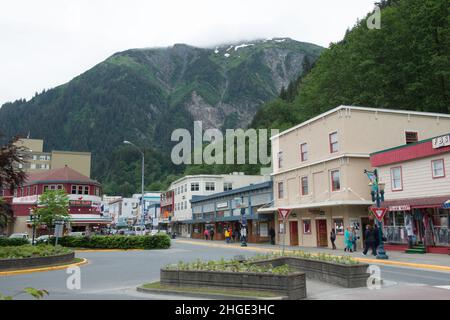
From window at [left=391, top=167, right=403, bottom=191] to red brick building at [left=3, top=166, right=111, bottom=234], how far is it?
48.2 m

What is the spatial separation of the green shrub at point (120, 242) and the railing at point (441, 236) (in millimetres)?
21878

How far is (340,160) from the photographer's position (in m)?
34.4

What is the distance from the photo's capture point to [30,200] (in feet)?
222

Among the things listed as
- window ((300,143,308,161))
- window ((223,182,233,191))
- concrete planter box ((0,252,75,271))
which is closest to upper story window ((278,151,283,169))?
window ((300,143,308,161))

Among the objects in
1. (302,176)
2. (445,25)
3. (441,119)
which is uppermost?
(445,25)

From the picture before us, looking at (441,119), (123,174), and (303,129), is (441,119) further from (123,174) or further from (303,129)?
(123,174)

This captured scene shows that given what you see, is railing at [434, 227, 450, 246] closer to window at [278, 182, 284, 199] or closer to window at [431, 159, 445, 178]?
window at [431, 159, 445, 178]

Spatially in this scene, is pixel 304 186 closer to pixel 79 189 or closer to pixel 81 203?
pixel 81 203

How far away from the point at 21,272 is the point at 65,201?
68.2ft

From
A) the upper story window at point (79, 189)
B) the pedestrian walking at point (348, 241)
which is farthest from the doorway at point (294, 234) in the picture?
the upper story window at point (79, 189)

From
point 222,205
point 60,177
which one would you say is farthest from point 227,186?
point 60,177

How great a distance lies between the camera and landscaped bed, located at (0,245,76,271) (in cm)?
2155

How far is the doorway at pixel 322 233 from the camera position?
36.9 meters
